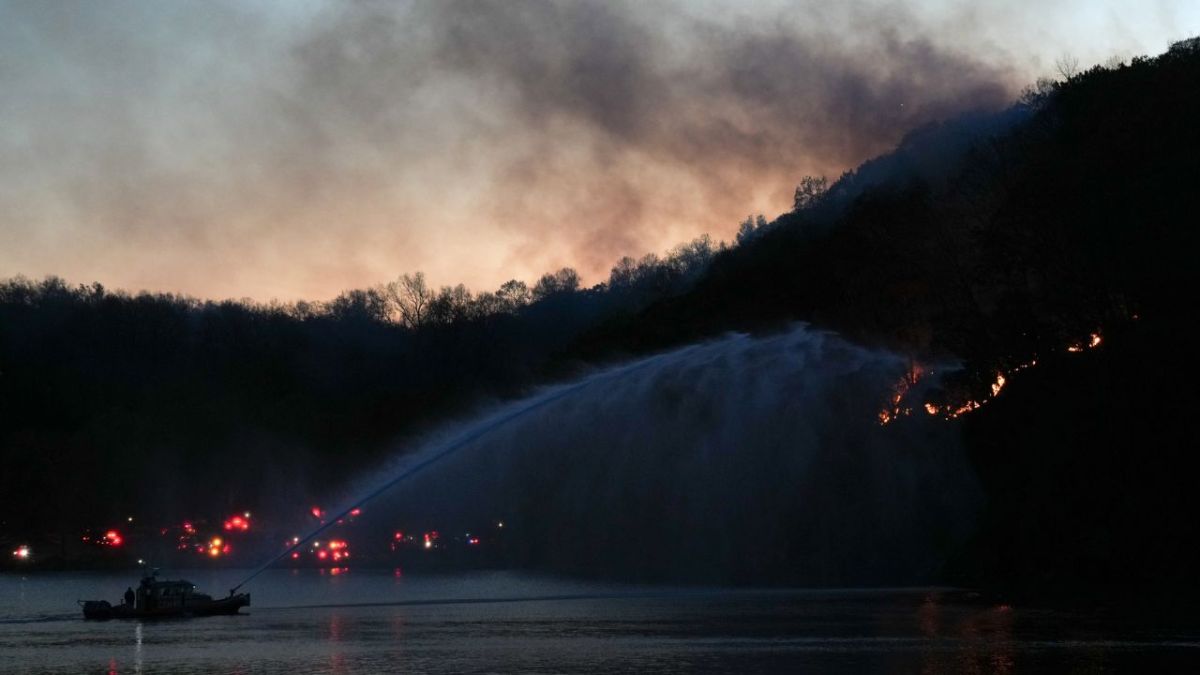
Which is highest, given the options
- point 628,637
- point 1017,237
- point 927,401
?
point 1017,237

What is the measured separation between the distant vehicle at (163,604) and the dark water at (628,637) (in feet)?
3.57

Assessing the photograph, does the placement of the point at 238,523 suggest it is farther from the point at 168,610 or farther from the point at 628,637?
the point at 628,637

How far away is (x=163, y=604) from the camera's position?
6200 cm

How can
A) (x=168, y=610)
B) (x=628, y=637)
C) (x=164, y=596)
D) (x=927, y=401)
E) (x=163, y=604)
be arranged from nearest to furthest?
(x=628, y=637), (x=168, y=610), (x=163, y=604), (x=164, y=596), (x=927, y=401)

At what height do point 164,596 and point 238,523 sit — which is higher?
point 238,523

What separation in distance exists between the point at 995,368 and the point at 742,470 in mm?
15608

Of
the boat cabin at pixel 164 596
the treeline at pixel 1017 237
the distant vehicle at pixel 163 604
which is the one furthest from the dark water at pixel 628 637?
the treeline at pixel 1017 237

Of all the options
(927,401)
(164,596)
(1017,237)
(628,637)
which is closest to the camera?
(628,637)

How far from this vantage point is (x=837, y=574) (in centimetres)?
7706

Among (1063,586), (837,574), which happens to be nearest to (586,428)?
(837,574)

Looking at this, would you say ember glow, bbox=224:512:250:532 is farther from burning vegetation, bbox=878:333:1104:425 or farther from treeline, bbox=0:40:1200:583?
burning vegetation, bbox=878:333:1104:425

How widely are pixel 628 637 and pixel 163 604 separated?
2566cm

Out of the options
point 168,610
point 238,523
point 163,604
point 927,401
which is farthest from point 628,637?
point 238,523

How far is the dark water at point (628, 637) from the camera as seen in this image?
37.6 m
